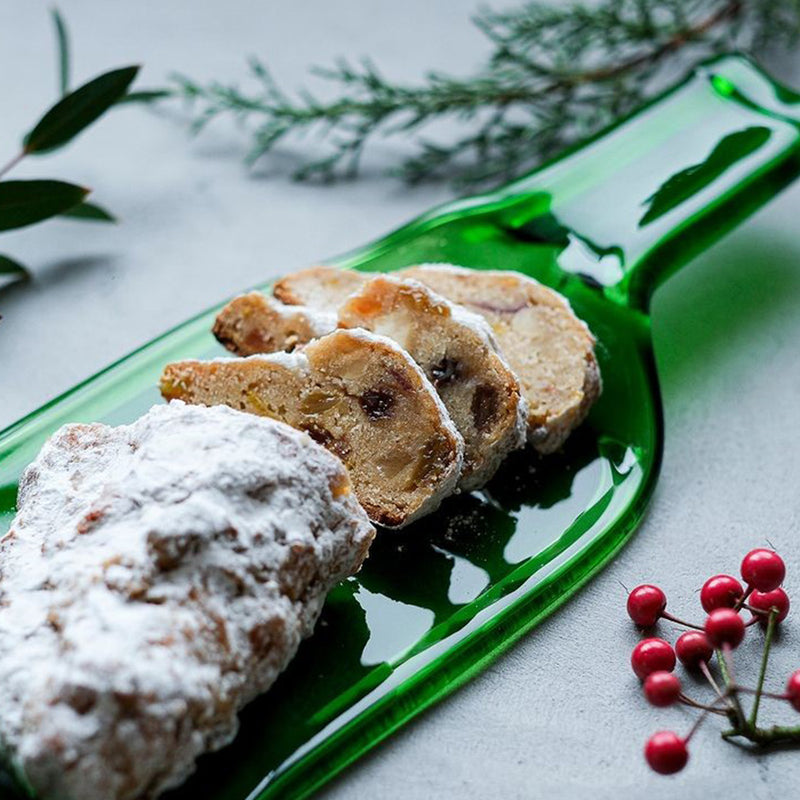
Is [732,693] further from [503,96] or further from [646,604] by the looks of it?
[503,96]

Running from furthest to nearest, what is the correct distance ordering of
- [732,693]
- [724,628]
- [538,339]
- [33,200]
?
1. [33,200]
2. [538,339]
3. [724,628]
4. [732,693]

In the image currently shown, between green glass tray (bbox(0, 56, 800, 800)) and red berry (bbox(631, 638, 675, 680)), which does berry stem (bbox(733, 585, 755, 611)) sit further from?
green glass tray (bbox(0, 56, 800, 800))

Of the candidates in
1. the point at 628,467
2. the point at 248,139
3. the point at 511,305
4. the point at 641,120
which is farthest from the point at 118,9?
the point at 628,467

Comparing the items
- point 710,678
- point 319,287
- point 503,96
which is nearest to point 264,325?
point 319,287

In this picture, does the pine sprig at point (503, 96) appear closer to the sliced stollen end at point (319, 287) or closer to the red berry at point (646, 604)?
the sliced stollen end at point (319, 287)

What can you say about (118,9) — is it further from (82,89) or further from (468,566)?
(468,566)

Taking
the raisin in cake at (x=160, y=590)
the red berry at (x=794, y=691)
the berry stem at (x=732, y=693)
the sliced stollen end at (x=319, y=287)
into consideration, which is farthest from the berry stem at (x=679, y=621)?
the sliced stollen end at (x=319, y=287)

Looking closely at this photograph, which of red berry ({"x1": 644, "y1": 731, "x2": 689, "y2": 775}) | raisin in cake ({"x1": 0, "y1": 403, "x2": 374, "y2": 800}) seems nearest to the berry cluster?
red berry ({"x1": 644, "y1": 731, "x2": 689, "y2": 775})
